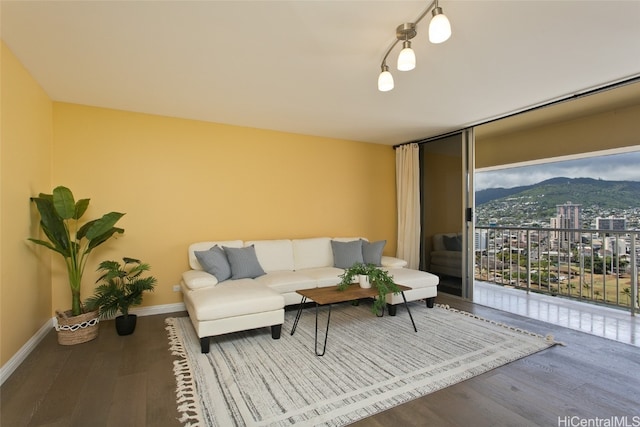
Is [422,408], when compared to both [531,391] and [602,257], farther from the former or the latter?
[602,257]

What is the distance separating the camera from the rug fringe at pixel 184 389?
186 centimetres

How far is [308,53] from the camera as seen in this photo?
2475 millimetres

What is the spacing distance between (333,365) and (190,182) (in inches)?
115

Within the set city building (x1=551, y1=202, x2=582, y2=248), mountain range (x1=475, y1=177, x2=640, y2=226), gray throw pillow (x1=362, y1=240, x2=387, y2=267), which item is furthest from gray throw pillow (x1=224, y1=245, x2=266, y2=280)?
city building (x1=551, y1=202, x2=582, y2=248)

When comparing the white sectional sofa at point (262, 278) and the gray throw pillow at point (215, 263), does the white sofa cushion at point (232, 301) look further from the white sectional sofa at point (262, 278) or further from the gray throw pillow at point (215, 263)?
the gray throw pillow at point (215, 263)

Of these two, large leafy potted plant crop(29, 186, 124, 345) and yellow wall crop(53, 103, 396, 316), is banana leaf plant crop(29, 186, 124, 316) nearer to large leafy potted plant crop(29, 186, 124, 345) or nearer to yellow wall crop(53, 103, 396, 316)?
large leafy potted plant crop(29, 186, 124, 345)

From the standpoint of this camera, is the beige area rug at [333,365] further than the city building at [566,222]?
No

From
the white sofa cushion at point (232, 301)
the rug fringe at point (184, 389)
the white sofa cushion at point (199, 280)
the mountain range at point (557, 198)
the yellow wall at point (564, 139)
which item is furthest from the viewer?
the mountain range at point (557, 198)

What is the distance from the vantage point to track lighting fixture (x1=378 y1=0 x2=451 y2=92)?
166 centimetres

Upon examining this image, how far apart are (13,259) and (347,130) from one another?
402 cm

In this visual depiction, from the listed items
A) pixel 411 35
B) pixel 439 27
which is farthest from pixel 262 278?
pixel 439 27

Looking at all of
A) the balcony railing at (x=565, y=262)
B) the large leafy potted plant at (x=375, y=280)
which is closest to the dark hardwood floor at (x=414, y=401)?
the large leafy potted plant at (x=375, y=280)

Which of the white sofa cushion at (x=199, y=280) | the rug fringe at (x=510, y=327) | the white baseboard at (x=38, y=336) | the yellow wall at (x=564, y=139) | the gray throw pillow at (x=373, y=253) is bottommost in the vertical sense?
the rug fringe at (x=510, y=327)

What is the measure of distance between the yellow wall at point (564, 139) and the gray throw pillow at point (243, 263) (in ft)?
12.4
